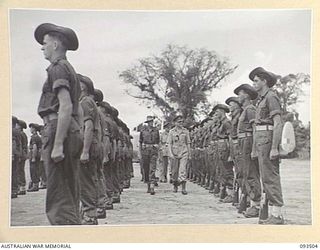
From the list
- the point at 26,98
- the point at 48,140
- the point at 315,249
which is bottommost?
the point at 315,249

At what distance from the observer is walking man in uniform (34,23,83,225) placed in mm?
2076

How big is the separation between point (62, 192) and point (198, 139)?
48 centimetres

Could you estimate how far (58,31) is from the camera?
2.12 metres

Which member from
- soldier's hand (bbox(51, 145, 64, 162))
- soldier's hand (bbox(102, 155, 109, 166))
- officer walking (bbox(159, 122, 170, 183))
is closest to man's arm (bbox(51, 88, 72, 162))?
soldier's hand (bbox(51, 145, 64, 162))

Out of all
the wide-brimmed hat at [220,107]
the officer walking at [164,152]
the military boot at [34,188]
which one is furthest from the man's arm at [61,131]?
the wide-brimmed hat at [220,107]

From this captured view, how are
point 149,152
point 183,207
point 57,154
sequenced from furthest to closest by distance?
point 149,152 → point 183,207 → point 57,154

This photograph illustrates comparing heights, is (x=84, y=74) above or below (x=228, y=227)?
above

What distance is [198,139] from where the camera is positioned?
2256mm

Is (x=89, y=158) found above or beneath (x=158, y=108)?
beneath

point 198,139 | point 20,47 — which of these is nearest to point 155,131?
point 198,139

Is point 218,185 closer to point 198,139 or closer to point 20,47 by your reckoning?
point 198,139

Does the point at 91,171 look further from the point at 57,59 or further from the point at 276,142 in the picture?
the point at 276,142

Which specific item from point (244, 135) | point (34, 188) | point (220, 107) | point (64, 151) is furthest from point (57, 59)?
point (244, 135)

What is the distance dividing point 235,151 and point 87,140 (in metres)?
0.48
